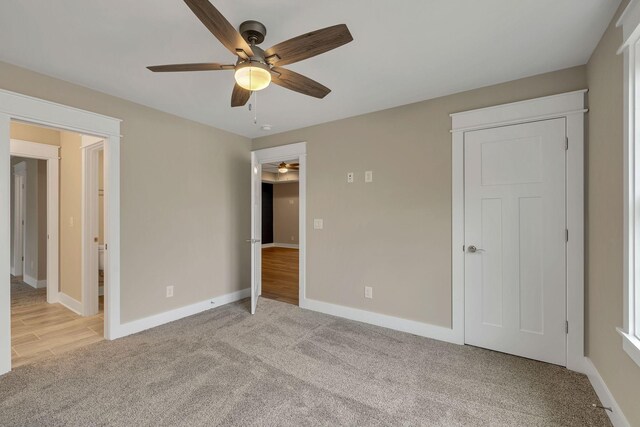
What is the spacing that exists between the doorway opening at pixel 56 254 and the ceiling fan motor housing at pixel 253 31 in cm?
283

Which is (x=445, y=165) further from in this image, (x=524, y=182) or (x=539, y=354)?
(x=539, y=354)

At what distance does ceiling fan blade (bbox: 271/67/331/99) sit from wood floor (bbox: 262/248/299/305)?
112 inches

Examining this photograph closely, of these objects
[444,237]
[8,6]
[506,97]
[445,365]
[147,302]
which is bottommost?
[445,365]

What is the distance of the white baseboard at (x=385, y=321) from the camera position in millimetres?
2766

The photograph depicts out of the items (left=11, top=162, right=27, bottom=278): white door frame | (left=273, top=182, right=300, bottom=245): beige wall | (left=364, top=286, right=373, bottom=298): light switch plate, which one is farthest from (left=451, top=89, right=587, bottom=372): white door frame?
(left=273, top=182, right=300, bottom=245): beige wall

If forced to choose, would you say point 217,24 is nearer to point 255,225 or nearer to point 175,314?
point 255,225

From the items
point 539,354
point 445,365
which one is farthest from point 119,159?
point 539,354

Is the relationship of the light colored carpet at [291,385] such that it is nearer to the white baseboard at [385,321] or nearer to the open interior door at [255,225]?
the white baseboard at [385,321]

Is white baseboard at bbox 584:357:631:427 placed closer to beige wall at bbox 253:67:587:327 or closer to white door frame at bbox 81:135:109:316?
beige wall at bbox 253:67:587:327

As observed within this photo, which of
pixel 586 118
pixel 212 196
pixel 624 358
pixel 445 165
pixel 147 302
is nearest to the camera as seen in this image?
pixel 624 358

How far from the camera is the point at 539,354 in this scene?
234 centimetres

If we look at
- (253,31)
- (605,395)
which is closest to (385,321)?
(605,395)

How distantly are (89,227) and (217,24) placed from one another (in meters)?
3.29

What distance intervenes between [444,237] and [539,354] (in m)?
1.19
